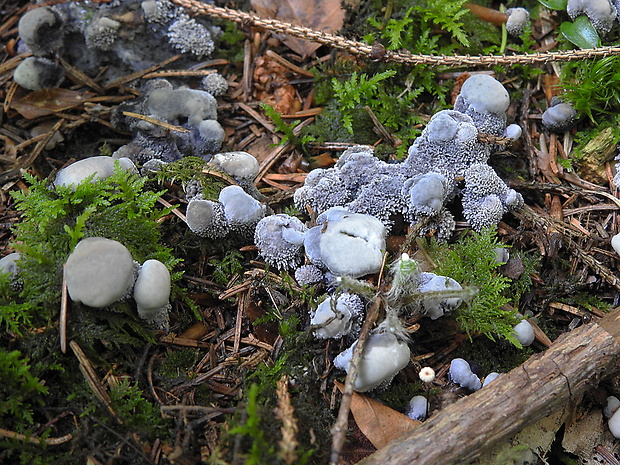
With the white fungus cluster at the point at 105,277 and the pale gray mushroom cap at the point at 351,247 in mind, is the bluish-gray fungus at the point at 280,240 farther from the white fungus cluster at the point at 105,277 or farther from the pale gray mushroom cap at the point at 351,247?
the white fungus cluster at the point at 105,277

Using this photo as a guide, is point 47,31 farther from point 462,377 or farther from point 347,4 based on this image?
point 462,377

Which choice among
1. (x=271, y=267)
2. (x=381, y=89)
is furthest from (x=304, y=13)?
(x=271, y=267)

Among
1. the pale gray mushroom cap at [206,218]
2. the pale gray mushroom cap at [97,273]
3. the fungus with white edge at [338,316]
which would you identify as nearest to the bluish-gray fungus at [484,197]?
the fungus with white edge at [338,316]

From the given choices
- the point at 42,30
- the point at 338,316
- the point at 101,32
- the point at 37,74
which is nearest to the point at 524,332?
the point at 338,316

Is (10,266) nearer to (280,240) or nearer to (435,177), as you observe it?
(280,240)

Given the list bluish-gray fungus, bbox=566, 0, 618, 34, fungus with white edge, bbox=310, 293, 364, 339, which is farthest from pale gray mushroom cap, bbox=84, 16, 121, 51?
bluish-gray fungus, bbox=566, 0, 618, 34
